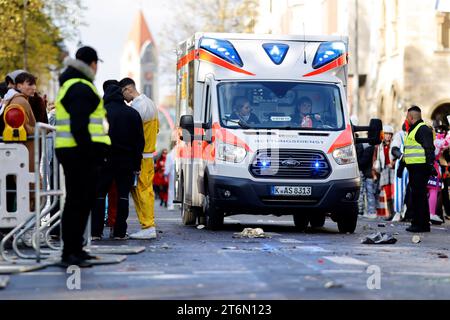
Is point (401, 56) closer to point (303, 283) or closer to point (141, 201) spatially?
point (141, 201)

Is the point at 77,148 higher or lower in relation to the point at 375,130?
lower

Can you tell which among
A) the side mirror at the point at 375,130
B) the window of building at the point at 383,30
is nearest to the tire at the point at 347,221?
the side mirror at the point at 375,130

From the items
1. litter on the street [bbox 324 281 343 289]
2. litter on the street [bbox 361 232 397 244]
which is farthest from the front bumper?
litter on the street [bbox 324 281 343 289]

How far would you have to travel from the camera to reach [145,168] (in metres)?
16.9

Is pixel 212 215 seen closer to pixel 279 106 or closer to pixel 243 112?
pixel 243 112

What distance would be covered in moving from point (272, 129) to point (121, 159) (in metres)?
3.12

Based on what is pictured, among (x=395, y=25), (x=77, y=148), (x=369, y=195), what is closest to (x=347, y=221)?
(x=77, y=148)

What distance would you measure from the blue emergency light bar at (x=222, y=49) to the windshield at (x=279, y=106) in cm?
45

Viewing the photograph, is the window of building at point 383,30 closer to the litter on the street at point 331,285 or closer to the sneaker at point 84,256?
the sneaker at point 84,256

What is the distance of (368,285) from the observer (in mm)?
10055

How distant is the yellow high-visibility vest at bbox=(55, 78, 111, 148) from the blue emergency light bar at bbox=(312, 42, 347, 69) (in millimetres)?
8198

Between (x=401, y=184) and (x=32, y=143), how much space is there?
12.4 meters

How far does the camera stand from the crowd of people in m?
20.2
